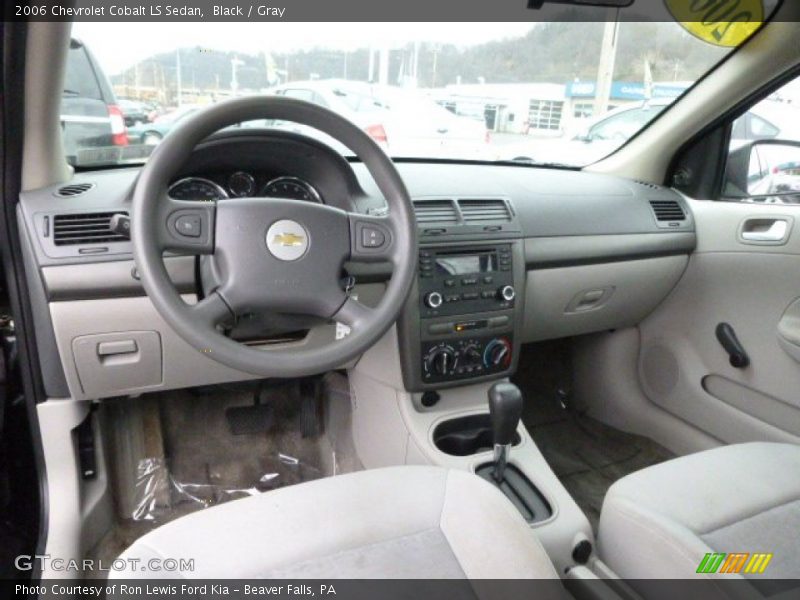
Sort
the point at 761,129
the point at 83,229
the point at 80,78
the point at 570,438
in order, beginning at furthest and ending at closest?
the point at 570,438, the point at 761,129, the point at 80,78, the point at 83,229

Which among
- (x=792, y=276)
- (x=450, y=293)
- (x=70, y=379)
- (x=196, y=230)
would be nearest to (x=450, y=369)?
(x=450, y=293)

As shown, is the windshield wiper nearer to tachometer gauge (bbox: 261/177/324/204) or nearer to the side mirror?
the side mirror

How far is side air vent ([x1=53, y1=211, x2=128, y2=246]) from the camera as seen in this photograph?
1416 mm

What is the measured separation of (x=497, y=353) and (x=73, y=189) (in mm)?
1257

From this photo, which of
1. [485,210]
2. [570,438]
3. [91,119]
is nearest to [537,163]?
[485,210]

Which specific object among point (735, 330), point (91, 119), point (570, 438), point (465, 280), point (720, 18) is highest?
point (720, 18)

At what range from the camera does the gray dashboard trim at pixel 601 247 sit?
192 cm

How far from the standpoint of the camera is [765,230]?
2.09 m

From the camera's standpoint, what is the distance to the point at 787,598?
1.07m

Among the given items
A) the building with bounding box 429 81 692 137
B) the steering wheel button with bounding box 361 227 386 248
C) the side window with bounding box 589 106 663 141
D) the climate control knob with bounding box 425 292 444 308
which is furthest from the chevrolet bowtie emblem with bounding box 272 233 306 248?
the side window with bounding box 589 106 663 141

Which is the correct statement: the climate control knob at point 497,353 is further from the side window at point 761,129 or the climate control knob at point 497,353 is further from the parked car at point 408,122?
the side window at point 761,129

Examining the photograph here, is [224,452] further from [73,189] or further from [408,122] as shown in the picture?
[408,122]

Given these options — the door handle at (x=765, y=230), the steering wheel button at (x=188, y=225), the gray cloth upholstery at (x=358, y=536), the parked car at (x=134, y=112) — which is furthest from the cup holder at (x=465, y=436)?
the parked car at (x=134, y=112)

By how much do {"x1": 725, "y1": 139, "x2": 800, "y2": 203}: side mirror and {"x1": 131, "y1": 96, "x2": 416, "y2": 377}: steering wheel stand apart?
63.7 inches
